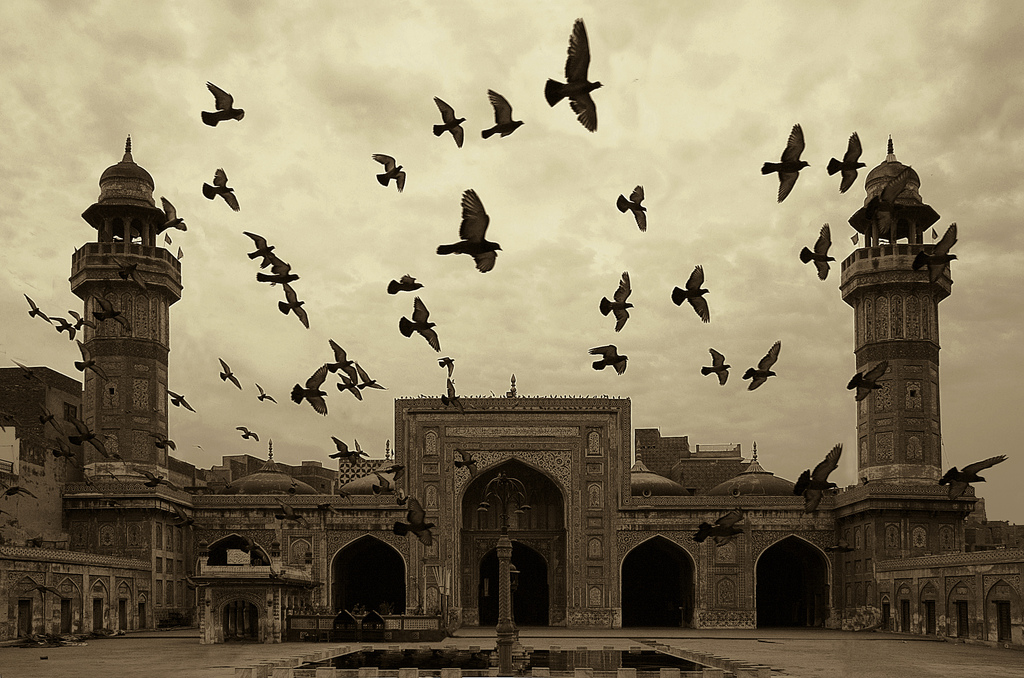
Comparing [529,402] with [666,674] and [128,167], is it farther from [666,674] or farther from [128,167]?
[666,674]

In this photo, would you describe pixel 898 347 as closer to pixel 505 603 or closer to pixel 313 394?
pixel 505 603

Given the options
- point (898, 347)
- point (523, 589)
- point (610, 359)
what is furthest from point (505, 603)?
point (523, 589)

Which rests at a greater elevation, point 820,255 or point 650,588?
point 820,255

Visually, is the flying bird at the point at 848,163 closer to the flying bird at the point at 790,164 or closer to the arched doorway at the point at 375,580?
the flying bird at the point at 790,164

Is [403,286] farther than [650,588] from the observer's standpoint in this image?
No

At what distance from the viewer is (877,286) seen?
45.6 m

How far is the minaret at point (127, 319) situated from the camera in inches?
1773

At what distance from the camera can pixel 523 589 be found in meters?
51.9

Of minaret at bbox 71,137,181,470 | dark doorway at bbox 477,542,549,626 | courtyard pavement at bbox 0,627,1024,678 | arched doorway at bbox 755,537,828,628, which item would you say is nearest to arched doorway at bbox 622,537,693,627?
arched doorway at bbox 755,537,828,628

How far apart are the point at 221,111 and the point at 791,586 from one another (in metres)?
41.9

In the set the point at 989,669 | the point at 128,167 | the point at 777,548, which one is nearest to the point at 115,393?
the point at 128,167

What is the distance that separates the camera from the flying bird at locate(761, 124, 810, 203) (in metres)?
14.2

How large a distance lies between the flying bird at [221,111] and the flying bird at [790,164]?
6.07m

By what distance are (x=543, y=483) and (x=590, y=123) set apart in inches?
1510
